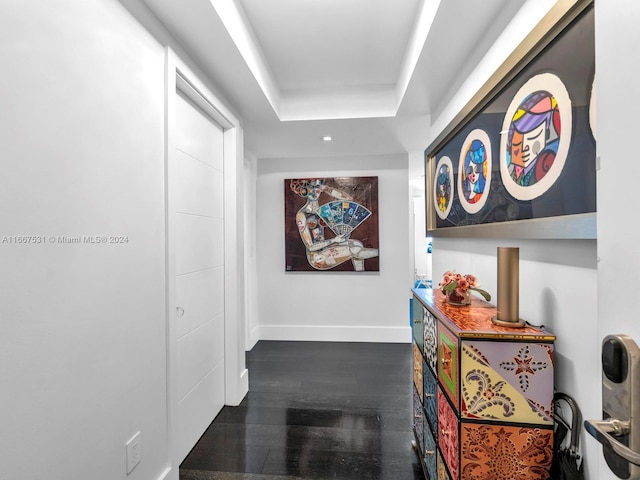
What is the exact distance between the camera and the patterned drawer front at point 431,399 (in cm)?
134

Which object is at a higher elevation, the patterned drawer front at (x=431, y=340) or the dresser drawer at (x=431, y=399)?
the patterned drawer front at (x=431, y=340)

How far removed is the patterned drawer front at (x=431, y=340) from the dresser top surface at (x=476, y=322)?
5 cm

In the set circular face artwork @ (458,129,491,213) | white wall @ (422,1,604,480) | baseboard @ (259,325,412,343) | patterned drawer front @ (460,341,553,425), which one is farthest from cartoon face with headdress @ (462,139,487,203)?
baseboard @ (259,325,412,343)

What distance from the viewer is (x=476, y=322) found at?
1.14 metres

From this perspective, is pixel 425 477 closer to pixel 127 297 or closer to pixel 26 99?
pixel 127 297

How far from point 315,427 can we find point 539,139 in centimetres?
207

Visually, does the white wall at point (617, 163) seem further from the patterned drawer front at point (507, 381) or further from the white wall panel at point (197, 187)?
the white wall panel at point (197, 187)

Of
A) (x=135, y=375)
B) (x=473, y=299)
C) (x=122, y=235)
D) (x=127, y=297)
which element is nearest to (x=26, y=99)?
(x=122, y=235)

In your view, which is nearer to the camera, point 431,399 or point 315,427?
point 431,399

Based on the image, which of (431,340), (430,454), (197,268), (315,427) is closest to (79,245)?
(197,268)

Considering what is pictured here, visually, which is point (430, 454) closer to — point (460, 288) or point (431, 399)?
point (431, 399)

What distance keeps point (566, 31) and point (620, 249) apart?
2.69 ft

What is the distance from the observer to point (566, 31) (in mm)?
898

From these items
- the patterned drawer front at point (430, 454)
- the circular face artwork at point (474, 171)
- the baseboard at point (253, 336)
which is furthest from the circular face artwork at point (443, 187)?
the baseboard at point (253, 336)
